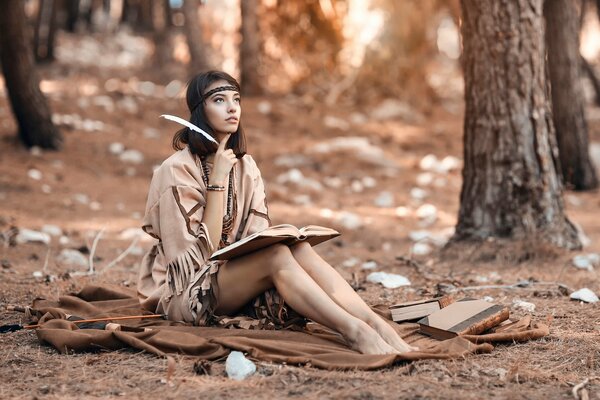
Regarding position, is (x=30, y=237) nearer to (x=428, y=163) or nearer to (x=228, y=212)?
(x=228, y=212)

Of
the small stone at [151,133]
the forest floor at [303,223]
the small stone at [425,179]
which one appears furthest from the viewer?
the small stone at [151,133]

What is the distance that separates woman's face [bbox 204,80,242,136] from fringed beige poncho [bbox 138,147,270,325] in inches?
7.2

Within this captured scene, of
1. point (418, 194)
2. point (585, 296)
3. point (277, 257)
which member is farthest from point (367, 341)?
point (418, 194)

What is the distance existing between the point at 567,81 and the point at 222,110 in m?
5.51

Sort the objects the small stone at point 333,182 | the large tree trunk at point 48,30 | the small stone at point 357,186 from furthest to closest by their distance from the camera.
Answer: the large tree trunk at point 48,30, the small stone at point 333,182, the small stone at point 357,186

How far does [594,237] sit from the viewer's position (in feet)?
23.7

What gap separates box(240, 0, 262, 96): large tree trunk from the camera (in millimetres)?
11922

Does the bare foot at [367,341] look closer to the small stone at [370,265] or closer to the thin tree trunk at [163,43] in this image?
the small stone at [370,265]

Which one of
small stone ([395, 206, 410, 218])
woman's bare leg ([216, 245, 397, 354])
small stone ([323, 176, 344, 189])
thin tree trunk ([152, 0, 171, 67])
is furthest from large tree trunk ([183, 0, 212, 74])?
woman's bare leg ([216, 245, 397, 354])

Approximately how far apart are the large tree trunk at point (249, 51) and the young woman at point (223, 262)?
8.03 metres

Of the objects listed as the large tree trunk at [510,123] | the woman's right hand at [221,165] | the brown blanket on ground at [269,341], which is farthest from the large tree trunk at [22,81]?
the woman's right hand at [221,165]

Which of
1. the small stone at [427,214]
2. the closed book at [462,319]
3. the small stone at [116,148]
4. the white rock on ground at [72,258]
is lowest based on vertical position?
the closed book at [462,319]

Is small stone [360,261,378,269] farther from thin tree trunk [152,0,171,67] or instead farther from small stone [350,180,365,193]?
thin tree trunk [152,0,171,67]

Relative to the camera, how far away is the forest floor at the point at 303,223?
329 cm
